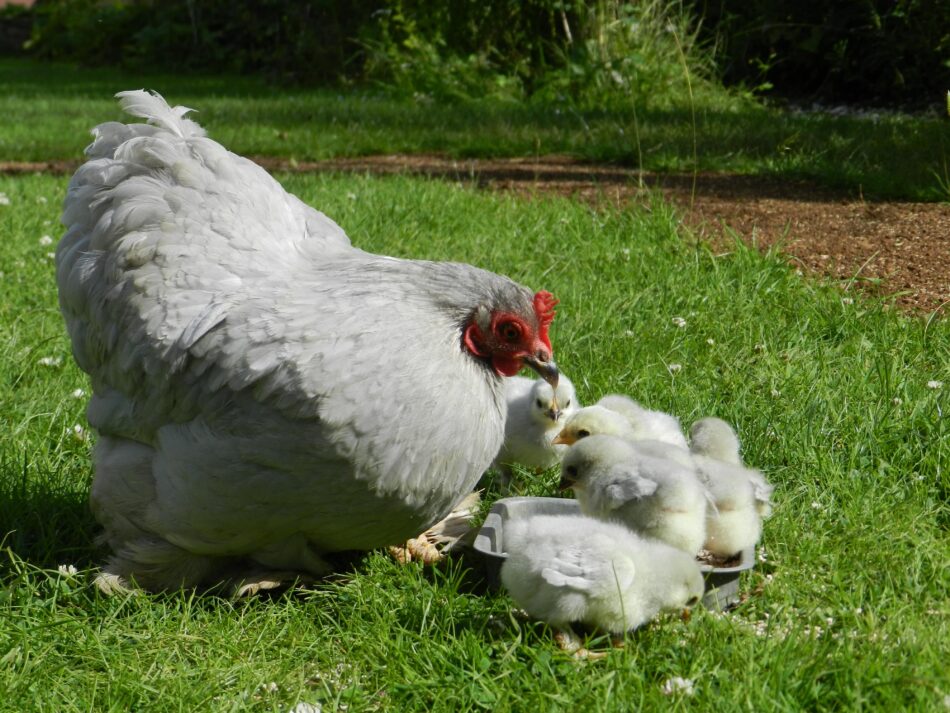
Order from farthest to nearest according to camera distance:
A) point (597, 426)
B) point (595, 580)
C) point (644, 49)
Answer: point (644, 49) → point (597, 426) → point (595, 580)

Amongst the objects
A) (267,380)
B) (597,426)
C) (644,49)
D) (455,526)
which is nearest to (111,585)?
(267,380)

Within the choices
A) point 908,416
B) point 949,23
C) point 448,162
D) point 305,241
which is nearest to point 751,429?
point 908,416

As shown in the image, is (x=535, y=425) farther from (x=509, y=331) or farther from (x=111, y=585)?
(x=111, y=585)

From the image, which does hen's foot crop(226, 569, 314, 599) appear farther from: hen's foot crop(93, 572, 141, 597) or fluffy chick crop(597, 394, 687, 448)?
fluffy chick crop(597, 394, 687, 448)

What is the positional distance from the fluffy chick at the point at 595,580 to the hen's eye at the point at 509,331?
544 millimetres

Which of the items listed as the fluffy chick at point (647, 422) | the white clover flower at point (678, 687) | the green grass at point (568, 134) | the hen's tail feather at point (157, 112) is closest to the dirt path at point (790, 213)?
the green grass at point (568, 134)

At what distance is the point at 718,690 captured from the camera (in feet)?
8.18

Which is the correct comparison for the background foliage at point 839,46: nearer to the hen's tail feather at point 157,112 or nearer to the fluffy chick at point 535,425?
the fluffy chick at point 535,425

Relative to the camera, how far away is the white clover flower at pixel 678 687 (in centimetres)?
246

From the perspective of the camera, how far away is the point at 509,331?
293 cm

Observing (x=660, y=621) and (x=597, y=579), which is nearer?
(x=597, y=579)

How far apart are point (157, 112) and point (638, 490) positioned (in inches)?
85.0

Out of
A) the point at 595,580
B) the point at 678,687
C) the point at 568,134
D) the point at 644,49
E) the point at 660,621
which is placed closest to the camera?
the point at 678,687

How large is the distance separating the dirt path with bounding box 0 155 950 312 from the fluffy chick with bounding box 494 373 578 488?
2.04m
